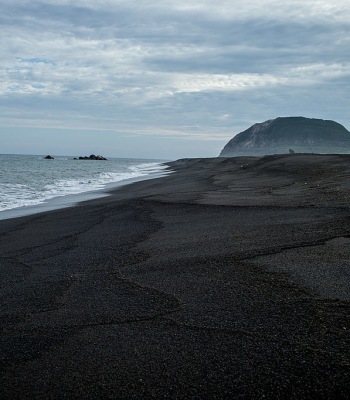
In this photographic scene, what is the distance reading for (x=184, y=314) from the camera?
4082mm

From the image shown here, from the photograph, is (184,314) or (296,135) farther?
(296,135)

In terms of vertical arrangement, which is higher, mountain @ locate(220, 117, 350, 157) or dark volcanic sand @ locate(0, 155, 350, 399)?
mountain @ locate(220, 117, 350, 157)

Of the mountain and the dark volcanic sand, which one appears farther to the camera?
the mountain

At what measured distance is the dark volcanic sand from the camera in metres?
2.93

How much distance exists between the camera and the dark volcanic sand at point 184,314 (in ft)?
9.62

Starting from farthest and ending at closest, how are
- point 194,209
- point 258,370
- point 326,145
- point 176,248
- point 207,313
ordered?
point 326,145 → point 194,209 → point 176,248 → point 207,313 → point 258,370

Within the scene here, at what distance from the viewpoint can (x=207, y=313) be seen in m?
4.05

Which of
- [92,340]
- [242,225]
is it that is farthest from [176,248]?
[92,340]

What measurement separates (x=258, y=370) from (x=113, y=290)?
2.45m

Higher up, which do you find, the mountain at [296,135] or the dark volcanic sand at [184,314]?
the mountain at [296,135]

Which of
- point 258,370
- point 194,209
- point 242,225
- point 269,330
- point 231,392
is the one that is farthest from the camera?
point 194,209

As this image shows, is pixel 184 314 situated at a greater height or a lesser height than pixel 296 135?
lesser

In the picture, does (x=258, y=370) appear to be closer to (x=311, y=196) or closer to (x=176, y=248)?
(x=176, y=248)

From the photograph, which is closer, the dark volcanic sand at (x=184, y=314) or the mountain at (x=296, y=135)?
the dark volcanic sand at (x=184, y=314)
